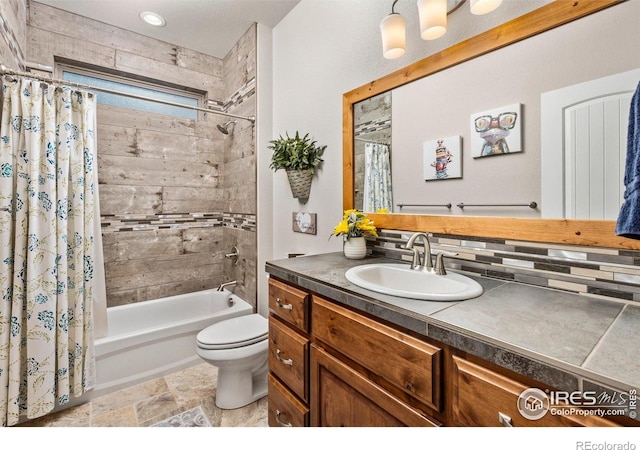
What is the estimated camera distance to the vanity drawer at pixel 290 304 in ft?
3.71

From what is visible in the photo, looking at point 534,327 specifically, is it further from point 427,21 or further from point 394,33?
point 394,33

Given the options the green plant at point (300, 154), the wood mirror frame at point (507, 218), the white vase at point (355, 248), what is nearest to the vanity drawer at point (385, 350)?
the white vase at point (355, 248)

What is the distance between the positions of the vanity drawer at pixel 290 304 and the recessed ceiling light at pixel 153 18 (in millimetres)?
2289

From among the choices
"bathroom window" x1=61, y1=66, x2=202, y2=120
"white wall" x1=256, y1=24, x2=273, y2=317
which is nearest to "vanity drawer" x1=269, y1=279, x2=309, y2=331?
"white wall" x1=256, y1=24, x2=273, y2=317

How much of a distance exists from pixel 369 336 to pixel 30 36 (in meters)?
3.01

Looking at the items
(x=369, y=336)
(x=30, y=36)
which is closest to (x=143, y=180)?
(x=30, y=36)

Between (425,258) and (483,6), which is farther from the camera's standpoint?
(425,258)

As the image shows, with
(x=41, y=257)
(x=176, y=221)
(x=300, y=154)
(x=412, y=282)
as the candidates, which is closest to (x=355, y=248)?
(x=412, y=282)

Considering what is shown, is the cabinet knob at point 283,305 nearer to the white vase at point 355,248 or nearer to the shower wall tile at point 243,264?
the white vase at point 355,248

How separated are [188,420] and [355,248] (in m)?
1.37

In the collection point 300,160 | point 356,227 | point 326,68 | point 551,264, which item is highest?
point 326,68

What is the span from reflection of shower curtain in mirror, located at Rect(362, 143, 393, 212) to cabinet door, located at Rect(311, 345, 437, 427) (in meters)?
0.80

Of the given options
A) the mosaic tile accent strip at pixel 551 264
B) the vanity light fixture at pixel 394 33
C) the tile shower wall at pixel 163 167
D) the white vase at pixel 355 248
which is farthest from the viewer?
the tile shower wall at pixel 163 167

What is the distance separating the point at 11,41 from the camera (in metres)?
1.72
